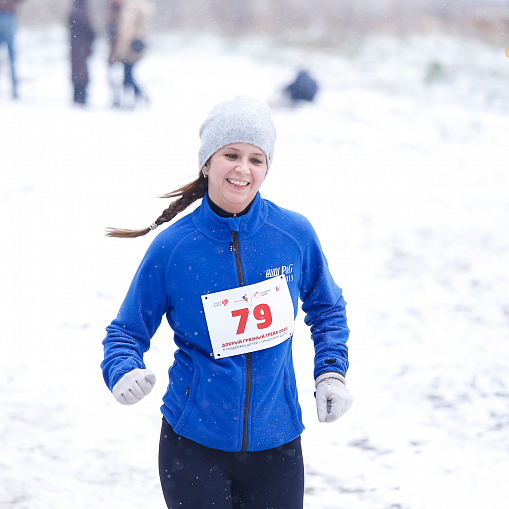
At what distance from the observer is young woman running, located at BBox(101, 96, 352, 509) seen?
60.7 inches

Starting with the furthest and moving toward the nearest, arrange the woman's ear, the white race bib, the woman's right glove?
the woman's ear < the white race bib < the woman's right glove

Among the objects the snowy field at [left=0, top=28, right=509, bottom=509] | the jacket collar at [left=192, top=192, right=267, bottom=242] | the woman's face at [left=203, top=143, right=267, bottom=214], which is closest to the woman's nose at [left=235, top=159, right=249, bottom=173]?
the woman's face at [left=203, top=143, right=267, bottom=214]

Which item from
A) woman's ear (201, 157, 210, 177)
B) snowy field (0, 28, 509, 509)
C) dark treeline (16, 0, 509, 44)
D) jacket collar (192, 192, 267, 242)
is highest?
dark treeline (16, 0, 509, 44)

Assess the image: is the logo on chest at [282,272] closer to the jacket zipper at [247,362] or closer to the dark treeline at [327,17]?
the jacket zipper at [247,362]

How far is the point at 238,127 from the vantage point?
1539mm

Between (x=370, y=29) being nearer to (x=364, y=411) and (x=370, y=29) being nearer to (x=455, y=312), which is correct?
(x=455, y=312)

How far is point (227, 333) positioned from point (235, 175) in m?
0.43

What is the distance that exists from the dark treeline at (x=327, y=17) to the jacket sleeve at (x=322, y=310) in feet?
55.7

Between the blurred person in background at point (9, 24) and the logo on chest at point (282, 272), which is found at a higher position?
the blurred person in background at point (9, 24)

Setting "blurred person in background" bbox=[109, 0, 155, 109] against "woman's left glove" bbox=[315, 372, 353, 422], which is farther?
"blurred person in background" bbox=[109, 0, 155, 109]

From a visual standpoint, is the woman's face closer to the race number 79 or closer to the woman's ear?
the woman's ear

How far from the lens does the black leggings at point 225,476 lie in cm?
Answer: 155

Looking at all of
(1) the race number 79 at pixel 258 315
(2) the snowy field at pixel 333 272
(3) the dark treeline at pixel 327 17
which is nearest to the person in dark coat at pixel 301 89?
(2) the snowy field at pixel 333 272

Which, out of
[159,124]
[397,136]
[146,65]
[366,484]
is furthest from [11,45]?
[366,484]
